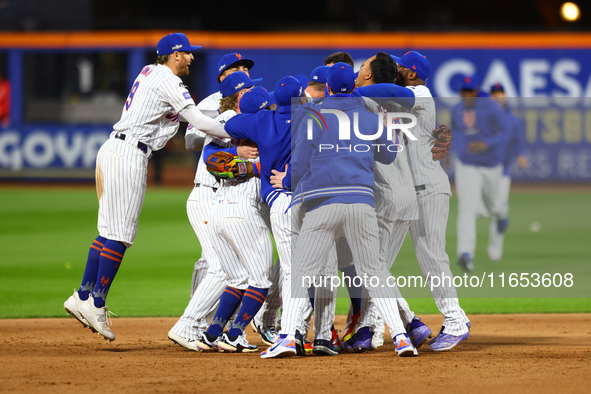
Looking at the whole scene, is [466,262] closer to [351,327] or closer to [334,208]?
[351,327]

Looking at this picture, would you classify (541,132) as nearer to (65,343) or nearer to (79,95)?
(79,95)

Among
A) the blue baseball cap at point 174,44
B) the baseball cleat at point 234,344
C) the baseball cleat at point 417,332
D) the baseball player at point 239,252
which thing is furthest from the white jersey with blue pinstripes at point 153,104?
the baseball cleat at point 417,332

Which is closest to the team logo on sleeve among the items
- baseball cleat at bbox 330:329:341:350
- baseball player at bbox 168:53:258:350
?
baseball player at bbox 168:53:258:350

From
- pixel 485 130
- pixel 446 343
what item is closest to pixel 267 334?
pixel 446 343

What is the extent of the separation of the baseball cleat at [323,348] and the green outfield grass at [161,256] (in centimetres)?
193

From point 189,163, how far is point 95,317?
Result: 2263 centimetres

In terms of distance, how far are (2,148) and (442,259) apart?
17923mm

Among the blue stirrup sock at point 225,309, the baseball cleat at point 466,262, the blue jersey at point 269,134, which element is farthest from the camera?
the baseball cleat at point 466,262

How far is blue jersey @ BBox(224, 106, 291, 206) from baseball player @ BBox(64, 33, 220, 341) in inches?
22.3

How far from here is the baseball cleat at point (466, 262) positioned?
9.62 m

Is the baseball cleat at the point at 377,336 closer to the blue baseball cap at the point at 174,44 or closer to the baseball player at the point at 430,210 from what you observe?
the baseball player at the point at 430,210

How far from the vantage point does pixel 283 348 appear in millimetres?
5770

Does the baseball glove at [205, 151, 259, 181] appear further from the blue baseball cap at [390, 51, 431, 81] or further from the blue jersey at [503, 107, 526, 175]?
the blue jersey at [503, 107, 526, 175]

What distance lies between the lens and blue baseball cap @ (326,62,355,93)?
5777 millimetres
